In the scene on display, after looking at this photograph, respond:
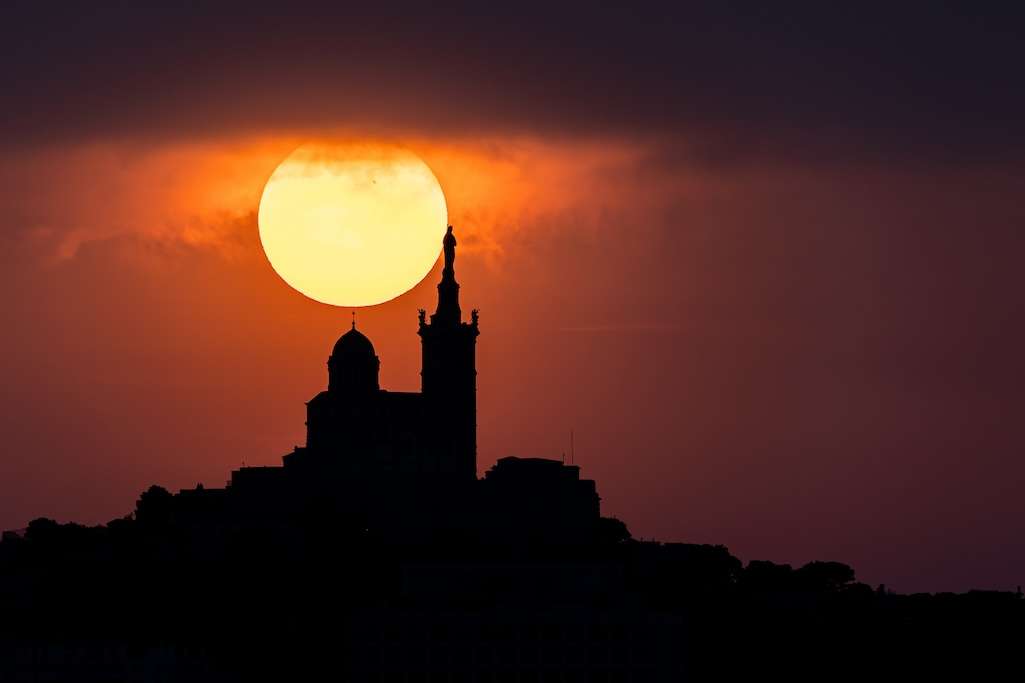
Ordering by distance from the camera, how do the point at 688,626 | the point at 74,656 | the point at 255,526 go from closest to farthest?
the point at 74,656 → the point at 688,626 → the point at 255,526

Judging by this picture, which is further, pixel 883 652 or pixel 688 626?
pixel 883 652

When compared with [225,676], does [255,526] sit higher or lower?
higher

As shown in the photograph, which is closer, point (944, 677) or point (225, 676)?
point (225, 676)

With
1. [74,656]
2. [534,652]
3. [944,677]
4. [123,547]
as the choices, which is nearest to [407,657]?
[534,652]

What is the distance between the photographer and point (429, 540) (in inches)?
7835

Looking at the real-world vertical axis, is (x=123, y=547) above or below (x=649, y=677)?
above

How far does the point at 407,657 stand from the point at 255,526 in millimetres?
31755

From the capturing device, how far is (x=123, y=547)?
630 feet

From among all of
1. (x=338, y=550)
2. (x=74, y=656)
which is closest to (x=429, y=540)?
(x=338, y=550)

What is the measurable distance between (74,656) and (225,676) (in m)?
9.66

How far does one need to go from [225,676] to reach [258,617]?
344 inches

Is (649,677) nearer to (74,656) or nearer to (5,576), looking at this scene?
(74,656)

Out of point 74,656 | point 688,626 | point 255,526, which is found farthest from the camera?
point 255,526

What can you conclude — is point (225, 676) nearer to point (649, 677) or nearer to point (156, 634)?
point (156, 634)
